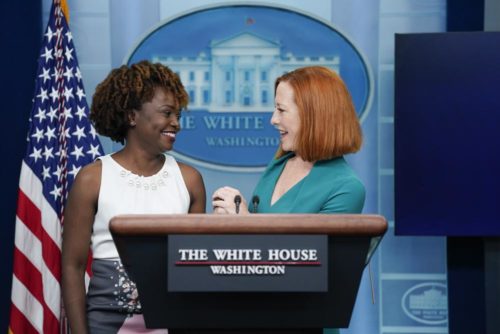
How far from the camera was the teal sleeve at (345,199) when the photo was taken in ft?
5.86

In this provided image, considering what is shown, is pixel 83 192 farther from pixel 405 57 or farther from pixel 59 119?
pixel 405 57

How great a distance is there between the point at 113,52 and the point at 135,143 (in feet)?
6.57

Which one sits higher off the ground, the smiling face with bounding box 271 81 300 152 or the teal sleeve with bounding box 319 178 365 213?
the smiling face with bounding box 271 81 300 152

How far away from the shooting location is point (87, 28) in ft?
12.9

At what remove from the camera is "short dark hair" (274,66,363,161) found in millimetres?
1808

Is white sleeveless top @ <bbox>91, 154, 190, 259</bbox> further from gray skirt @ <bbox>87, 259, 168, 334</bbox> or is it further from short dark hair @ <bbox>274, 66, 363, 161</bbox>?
short dark hair @ <bbox>274, 66, 363, 161</bbox>

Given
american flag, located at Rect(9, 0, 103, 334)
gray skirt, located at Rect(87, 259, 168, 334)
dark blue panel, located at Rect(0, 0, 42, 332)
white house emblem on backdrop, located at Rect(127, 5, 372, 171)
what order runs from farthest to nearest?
1. white house emblem on backdrop, located at Rect(127, 5, 372, 171)
2. dark blue panel, located at Rect(0, 0, 42, 332)
3. american flag, located at Rect(9, 0, 103, 334)
4. gray skirt, located at Rect(87, 259, 168, 334)

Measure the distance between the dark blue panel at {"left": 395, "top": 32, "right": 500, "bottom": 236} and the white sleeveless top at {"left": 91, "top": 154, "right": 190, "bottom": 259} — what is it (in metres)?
1.71

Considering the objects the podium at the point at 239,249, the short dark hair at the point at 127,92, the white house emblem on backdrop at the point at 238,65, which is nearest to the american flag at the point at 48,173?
the white house emblem on backdrop at the point at 238,65

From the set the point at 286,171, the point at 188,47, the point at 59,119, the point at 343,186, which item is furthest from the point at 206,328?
the point at 188,47

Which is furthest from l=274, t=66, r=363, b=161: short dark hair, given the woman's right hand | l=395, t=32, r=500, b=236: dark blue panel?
l=395, t=32, r=500, b=236: dark blue panel

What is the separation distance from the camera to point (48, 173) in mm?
3396

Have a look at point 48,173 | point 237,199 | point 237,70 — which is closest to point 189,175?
point 237,199

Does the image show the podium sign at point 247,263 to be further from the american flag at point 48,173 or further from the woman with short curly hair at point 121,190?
the american flag at point 48,173
